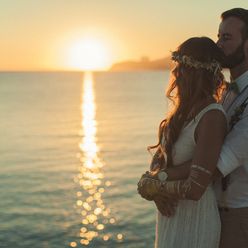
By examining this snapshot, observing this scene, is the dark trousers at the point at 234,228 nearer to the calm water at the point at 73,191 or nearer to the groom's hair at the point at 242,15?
the groom's hair at the point at 242,15

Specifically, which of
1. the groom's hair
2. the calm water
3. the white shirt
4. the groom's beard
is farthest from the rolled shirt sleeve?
the calm water

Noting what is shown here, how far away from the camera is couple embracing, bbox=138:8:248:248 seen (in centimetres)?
330

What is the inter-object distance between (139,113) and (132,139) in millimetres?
23317

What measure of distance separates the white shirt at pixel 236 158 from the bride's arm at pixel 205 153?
10 cm

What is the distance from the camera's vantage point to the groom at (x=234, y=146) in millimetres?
3375

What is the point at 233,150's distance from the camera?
3359 millimetres

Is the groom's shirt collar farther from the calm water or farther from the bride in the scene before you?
the calm water

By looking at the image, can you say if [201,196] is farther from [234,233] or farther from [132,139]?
[132,139]

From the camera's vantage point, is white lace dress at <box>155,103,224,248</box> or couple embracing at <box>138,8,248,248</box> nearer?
couple embracing at <box>138,8,248,248</box>

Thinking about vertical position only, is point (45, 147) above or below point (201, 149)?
above

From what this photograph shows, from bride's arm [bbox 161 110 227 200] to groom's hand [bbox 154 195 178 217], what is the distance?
206 millimetres

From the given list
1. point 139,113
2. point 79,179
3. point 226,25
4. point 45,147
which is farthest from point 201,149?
point 139,113

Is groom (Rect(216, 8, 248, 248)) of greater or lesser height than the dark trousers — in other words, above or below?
above

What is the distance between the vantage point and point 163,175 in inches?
138
